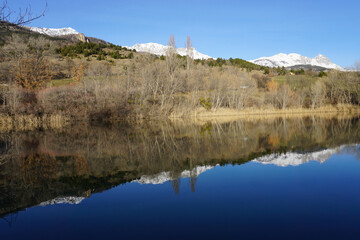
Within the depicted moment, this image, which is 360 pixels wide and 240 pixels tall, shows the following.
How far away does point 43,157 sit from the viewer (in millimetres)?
12680

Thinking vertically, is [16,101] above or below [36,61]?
below

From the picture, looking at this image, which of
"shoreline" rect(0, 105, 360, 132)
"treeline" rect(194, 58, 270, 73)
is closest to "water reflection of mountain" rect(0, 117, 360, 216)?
"shoreline" rect(0, 105, 360, 132)

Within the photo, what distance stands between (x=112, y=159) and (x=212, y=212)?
22.7 ft

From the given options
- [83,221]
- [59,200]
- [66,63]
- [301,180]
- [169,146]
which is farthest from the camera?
[66,63]

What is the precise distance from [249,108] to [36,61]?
103ft

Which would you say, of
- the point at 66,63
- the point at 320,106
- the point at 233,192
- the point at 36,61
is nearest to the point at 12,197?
the point at 233,192

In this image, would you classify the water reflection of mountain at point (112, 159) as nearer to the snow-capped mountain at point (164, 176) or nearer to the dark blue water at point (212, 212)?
the snow-capped mountain at point (164, 176)

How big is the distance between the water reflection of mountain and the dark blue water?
0.69 meters

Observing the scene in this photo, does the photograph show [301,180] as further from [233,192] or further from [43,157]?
[43,157]

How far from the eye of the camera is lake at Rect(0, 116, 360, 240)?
5.48 m

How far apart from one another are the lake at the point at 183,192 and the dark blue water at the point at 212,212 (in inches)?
0.8

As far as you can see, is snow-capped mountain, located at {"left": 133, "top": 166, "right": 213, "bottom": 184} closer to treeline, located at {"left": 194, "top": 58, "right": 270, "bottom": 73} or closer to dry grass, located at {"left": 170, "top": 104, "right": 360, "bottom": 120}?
dry grass, located at {"left": 170, "top": 104, "right": 360, "bottom": 120}

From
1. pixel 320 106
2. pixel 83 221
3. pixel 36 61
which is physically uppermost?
pixel 36 61

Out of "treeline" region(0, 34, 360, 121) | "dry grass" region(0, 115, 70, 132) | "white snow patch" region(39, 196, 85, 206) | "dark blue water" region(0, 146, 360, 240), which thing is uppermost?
"treeline" region(0, 34, 360, 121)
